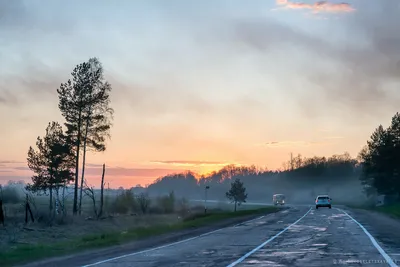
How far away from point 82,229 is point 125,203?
2557 cm

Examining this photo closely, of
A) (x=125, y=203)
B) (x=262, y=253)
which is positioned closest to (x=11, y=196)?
(x=125, y=203)

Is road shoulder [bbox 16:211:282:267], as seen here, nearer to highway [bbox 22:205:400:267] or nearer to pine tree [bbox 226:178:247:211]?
highway [bbox 22:205:400:267]

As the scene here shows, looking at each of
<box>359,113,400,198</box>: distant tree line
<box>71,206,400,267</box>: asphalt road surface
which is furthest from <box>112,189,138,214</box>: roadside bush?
<box>71,206,400,267</box>: asphalt road surface

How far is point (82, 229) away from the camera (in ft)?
128

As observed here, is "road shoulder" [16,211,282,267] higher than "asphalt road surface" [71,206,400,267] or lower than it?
lower

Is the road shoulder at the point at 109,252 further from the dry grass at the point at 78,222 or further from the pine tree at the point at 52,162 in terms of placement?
the pine tree at the point at 52,162

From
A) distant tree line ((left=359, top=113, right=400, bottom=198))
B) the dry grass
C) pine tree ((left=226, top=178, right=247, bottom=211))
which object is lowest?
the dry grass

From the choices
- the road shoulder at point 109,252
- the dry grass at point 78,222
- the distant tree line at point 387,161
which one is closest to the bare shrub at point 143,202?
the dry grass at point 78,222

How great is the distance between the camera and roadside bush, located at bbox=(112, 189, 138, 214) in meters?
63.6

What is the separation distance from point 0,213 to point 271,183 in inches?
→ 5732

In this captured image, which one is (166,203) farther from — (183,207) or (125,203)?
(125,203)

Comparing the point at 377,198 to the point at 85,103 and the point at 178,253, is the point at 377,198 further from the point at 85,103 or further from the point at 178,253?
the point at 178,253

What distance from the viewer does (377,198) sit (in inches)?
3504

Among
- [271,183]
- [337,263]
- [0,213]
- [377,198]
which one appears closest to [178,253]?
[337,263]
